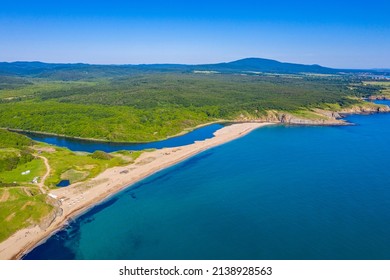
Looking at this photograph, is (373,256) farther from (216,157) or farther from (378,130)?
(378,130)

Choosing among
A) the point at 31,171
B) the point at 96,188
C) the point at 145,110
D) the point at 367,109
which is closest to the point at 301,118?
the point at 367,109

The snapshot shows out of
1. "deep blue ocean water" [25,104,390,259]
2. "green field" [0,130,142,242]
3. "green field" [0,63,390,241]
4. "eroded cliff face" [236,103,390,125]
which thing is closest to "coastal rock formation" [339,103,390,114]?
"green field" [0,63,390,241]

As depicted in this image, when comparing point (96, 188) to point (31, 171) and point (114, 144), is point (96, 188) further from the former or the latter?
point (114, 144)

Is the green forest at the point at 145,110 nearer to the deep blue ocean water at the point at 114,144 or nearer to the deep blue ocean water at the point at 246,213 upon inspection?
the deep blue ocean water at the point at 114,144

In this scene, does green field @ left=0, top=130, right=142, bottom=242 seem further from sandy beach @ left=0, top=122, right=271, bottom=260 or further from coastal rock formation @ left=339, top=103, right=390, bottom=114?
coastal rock formation @ left=339, top=103, right=390, bottom=114

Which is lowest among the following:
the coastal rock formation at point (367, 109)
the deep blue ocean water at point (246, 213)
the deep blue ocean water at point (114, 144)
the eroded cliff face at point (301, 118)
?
the deep blue ocean water at point (246, 213)

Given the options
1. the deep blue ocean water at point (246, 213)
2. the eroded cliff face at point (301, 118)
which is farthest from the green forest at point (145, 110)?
the deep blue ocean water at point (246, 213)

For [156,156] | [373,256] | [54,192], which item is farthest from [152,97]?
[373,256]
